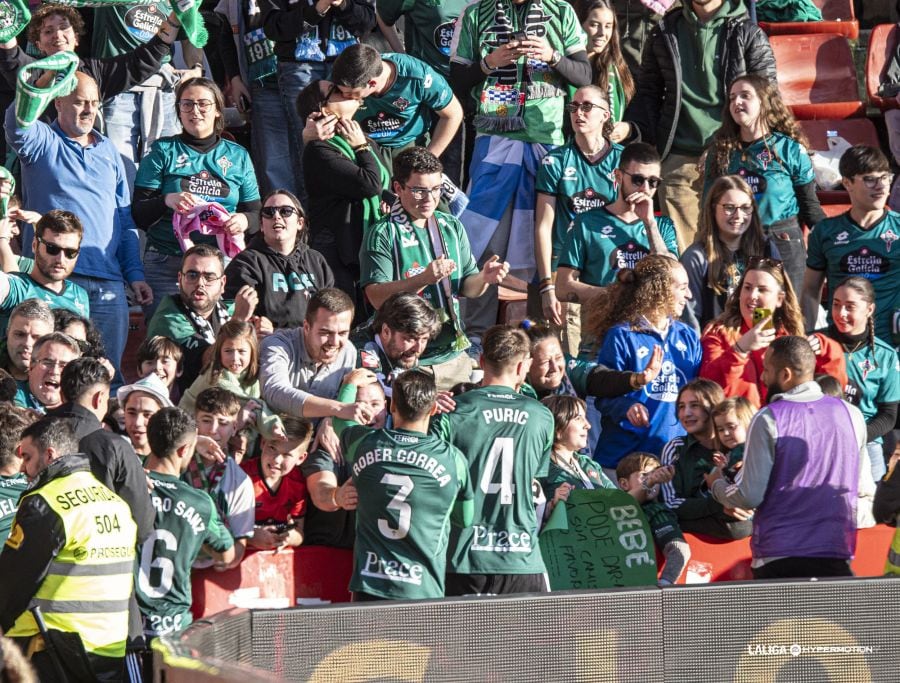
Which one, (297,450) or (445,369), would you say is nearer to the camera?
(297,450)

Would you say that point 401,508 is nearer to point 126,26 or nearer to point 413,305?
point 413,305

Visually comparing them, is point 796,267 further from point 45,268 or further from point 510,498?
point 45,268

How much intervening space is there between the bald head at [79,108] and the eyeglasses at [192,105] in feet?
1.86

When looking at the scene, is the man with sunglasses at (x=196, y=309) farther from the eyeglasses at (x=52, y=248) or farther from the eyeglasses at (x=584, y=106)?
the eyeglasses at (x=584, y=106)

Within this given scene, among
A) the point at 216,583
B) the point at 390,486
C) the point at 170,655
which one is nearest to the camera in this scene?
the point at 170,655

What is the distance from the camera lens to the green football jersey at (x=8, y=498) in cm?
690

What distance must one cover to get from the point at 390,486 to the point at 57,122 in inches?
181

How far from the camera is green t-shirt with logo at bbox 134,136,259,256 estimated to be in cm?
994

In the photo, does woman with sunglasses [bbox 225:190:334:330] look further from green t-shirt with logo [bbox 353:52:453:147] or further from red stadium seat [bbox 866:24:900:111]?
red stadium seat [bbox 866:24:900:111]

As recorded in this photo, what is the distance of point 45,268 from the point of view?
9016mm

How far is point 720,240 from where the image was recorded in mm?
9766

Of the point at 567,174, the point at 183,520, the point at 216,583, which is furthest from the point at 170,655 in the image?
the point at 567,174

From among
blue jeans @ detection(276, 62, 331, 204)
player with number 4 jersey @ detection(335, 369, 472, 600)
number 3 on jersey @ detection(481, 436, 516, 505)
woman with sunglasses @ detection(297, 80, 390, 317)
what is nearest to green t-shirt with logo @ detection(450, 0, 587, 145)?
blue jeans @ detection(276, 62, 331, 204)

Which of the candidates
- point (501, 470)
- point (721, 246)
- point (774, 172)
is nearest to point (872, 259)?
point (774, 172)
